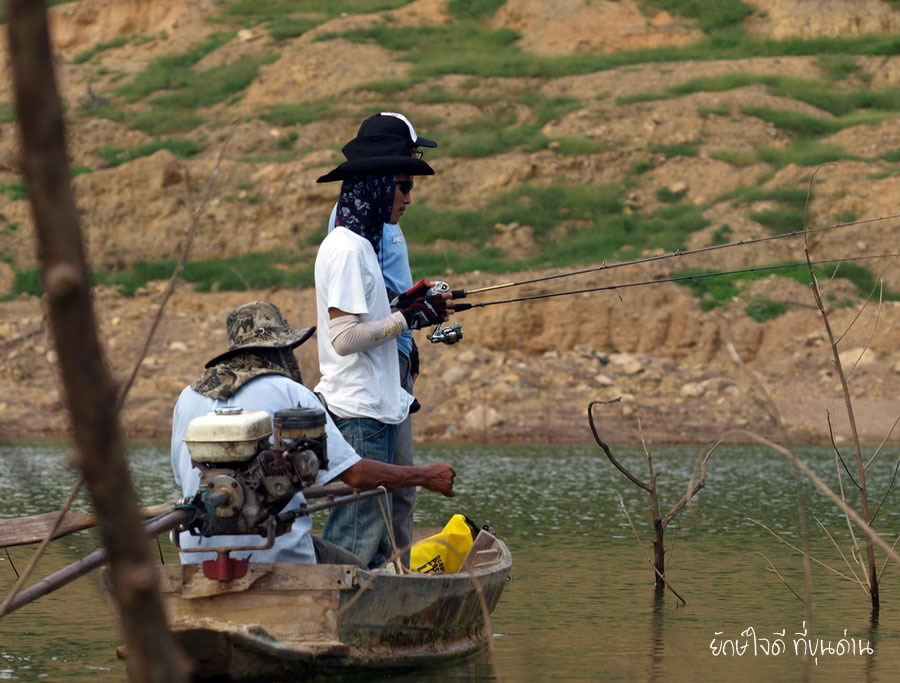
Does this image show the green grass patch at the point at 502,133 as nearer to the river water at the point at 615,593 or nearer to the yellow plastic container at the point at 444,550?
the river water at the point at 615,593

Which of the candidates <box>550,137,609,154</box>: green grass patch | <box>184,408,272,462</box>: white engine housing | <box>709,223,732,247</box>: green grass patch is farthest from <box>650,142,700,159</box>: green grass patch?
<box>184,408,272,462</box>: white engine housing

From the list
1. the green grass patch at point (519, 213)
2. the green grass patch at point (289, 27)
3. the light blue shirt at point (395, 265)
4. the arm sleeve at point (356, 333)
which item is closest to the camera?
the arm sleeve at point (356, 333)

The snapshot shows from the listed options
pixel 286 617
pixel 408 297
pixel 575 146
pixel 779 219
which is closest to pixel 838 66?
pixel 575 146

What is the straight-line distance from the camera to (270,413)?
4828 millimetres

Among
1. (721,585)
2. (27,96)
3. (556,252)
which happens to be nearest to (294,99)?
(556,252)

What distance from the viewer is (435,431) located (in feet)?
68.1

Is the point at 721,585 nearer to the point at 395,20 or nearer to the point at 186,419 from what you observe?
the point at 186,419

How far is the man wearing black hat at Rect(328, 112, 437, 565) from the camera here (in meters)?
5.94

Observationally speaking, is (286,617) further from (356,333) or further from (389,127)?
(389,127)

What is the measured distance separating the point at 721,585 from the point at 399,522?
124 inches

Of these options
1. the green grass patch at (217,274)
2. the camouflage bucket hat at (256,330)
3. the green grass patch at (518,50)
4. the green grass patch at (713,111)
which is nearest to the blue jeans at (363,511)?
the camouflage bucket hat at (256,330)

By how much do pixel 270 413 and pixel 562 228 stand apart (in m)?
23.7

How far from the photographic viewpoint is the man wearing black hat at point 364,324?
5520 millimetres

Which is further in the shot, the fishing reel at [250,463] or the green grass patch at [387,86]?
the green grass patch at [387,86]
